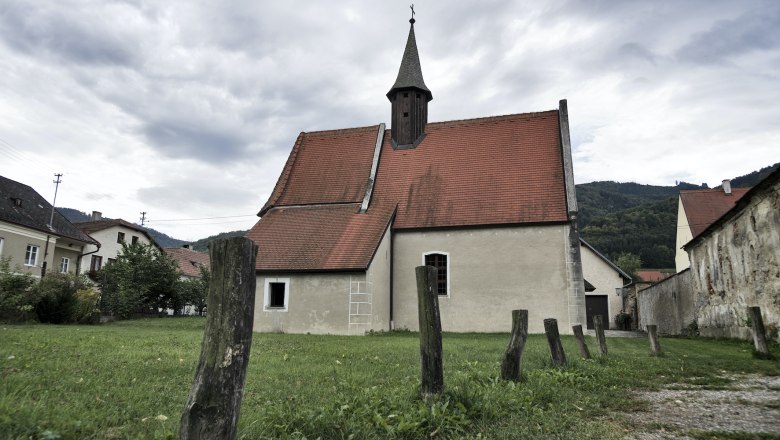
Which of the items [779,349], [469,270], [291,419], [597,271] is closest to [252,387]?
[291,419]

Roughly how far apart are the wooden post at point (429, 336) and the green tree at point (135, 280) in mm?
22769

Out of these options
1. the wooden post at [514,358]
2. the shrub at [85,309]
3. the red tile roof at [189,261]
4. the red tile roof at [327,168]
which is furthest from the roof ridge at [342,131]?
the red tile roof at [189,261]

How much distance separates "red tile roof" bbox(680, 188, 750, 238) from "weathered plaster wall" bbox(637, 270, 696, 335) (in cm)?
820

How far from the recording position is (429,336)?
520cm

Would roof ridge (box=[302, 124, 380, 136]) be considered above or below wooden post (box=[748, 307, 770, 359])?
above

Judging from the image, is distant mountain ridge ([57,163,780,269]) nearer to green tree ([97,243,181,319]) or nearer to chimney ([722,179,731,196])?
chimney ([722,179,731,196])

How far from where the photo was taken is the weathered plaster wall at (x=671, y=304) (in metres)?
18.9

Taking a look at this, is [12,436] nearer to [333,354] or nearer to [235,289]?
[235,289]

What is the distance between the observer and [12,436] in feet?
9.97

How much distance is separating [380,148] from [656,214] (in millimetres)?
59608

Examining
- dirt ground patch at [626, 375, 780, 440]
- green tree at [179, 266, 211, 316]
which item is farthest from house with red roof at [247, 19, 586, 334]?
green tree at [179, 266, 211, 316]

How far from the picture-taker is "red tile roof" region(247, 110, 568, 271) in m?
18.1

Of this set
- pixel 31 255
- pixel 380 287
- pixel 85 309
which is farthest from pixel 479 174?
pixel 31 255

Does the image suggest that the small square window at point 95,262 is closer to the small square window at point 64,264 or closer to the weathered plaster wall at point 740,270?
the small square window at point 64,264
